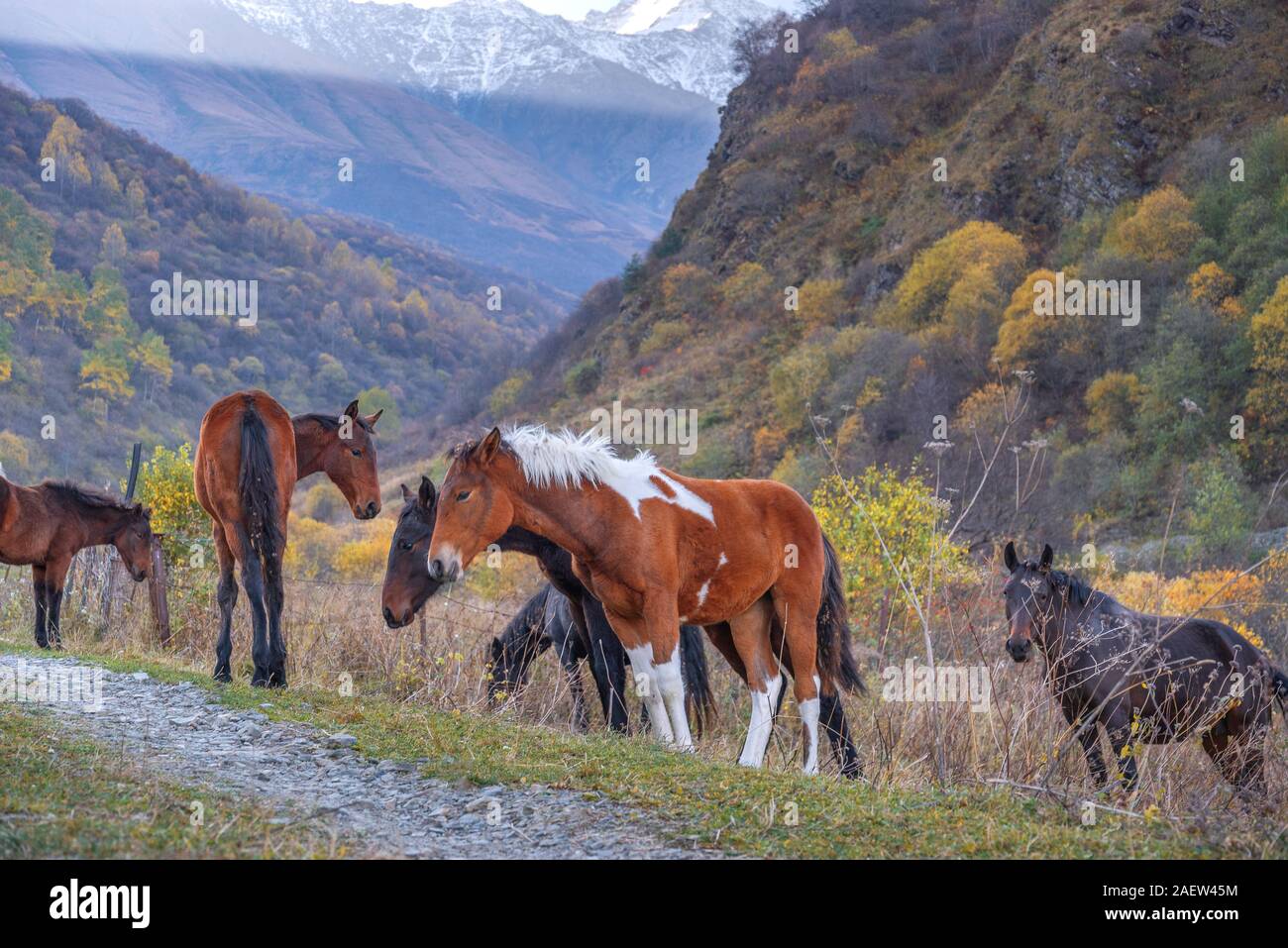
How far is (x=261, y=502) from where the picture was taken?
8477 mm

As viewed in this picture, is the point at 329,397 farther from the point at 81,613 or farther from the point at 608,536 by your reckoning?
the point at 608,536

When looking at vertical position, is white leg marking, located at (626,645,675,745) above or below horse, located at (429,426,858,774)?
below

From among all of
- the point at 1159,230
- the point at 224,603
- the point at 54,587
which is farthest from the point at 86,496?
the point at 1159,230

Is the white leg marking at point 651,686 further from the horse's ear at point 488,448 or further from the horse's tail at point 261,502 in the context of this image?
the horse's tail at point 261,502

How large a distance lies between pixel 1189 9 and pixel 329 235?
102570mm

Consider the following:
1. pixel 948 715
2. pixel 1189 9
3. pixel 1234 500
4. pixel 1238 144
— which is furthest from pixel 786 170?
pixel 948 715

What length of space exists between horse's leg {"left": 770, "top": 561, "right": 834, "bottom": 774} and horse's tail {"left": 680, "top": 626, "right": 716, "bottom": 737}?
1.45m

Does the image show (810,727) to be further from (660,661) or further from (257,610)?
(257,610)

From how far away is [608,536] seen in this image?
7.14 meters

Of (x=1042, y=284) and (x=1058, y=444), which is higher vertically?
(x=1042, y=284)

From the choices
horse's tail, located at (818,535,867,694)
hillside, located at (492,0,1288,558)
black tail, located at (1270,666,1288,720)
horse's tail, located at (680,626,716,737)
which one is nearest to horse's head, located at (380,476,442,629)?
horse's tail, located at (680,626,716,737)

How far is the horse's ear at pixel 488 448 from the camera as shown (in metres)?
6.98

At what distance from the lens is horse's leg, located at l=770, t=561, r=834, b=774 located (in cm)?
784

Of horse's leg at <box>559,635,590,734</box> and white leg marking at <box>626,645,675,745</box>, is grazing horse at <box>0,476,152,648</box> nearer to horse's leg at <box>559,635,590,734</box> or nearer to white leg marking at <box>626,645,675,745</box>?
horse's leg at <box>559,635,590,734</box>
